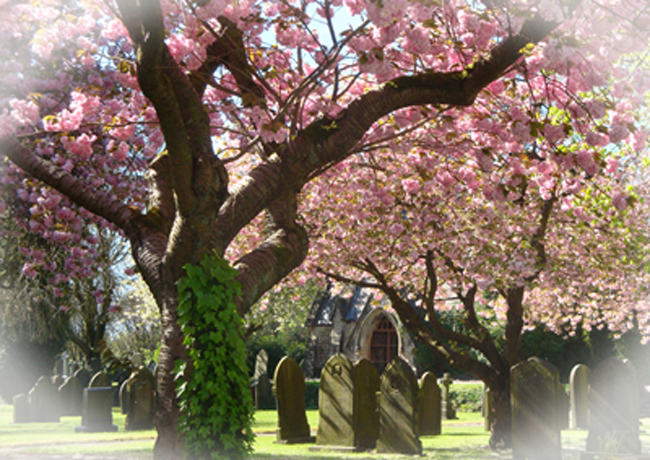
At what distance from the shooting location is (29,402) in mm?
20469

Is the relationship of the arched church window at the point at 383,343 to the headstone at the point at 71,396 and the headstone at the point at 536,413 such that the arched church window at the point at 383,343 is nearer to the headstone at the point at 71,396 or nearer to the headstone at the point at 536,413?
the headstone at the point at 71,396

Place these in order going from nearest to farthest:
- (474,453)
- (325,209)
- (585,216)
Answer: (585,216) < (474,453) < (325,209)

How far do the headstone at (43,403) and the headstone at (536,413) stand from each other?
614 inches

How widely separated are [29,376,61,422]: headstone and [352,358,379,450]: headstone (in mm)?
12104

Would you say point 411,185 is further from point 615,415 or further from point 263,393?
point 263,393

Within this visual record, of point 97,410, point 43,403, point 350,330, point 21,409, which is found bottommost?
point 21,409

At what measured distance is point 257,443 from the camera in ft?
43.3

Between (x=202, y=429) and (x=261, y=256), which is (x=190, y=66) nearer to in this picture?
(x=261, y=256)

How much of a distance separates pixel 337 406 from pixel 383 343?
2357cm

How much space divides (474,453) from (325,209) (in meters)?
5.48

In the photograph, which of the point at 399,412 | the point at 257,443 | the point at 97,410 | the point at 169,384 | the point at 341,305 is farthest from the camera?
the point at 341,305

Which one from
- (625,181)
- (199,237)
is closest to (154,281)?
(199,237)

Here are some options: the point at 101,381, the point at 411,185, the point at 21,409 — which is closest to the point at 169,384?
the point at 411,185

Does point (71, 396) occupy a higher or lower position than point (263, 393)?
lower
